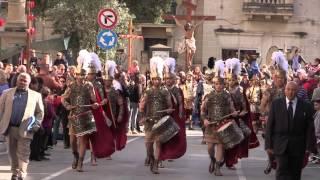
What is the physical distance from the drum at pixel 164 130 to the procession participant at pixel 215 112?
683 millimetres

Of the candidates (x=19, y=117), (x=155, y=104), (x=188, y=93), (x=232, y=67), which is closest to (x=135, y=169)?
(x=155, y=104)

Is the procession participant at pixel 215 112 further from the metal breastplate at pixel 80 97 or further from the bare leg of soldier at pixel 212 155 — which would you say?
the metal breastplate at pixel 80 97

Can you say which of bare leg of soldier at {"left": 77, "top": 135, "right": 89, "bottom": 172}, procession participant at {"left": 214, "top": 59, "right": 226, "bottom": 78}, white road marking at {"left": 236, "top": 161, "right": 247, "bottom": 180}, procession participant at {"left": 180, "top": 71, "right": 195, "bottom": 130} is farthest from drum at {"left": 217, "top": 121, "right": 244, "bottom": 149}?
procession participant at {"left": 180, "top": 71, "right": 195, "bottom": 130}

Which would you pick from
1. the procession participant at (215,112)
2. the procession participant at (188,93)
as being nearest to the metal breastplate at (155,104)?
the procession participant at (215,112)

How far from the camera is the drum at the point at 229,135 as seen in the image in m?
15.9

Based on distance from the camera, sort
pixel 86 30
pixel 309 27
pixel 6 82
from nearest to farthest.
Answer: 1. pixel 6 82
2. pixel 86 30
3. pixel 309 27

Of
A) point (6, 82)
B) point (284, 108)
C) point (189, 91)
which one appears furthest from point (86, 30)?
point (284, 108)

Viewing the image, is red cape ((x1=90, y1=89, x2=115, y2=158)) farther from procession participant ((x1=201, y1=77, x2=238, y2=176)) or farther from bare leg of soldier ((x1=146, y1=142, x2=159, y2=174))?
procession participant ((x1=201, y1=77, x2=238, y2=176))

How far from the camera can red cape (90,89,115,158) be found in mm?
16609

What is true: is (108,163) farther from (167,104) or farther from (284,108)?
(284,108)

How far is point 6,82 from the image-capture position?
19.4 m

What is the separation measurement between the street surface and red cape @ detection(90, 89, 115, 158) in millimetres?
307

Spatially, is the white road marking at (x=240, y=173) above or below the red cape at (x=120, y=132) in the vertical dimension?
below

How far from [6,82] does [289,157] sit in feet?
29.9
